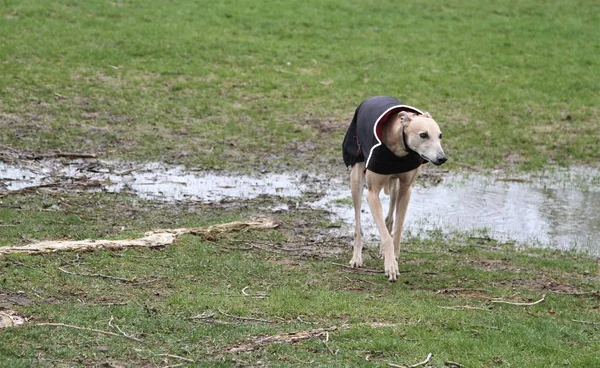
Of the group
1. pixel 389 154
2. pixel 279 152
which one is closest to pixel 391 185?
pixel 389 154

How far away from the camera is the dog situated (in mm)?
9242

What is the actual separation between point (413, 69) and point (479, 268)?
1096 cm

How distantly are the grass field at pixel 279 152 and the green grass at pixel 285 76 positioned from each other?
0.06 m

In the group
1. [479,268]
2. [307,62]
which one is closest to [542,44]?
[307,62]

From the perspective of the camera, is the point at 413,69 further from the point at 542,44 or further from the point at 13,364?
the point at 13,364

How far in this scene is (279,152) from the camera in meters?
15.8

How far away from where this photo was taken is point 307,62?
68.6ft

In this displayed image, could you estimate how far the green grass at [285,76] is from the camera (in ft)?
53.3

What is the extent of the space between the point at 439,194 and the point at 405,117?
15.8 ft

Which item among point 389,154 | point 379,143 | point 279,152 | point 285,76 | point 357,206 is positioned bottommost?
point 279,152

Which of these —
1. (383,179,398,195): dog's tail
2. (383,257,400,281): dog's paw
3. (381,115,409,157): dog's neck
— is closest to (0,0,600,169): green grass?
(383,179,398,195): dog's tail

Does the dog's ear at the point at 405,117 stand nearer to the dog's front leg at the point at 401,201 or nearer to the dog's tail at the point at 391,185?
the dog's front leg at the point at 401,201

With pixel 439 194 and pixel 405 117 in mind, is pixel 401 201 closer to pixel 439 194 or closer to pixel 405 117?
pixel 405 117

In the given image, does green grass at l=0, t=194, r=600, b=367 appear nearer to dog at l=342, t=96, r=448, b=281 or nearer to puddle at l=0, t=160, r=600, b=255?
dog at l=342, t=96, r=448, b=281
